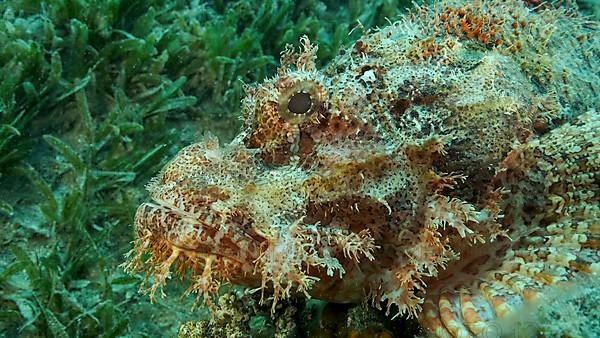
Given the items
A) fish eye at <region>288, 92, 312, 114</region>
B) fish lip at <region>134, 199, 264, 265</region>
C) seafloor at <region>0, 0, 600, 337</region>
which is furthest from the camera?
seafloor at <region>0, 0, 600, 337</region>

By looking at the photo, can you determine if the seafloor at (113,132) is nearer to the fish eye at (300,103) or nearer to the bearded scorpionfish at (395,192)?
the bearded scorpionfish at (395,192)

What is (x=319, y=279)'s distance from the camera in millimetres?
2756

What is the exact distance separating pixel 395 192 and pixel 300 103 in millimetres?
634

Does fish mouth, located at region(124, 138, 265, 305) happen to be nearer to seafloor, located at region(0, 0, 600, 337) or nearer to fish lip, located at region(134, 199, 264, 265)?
fish lip, located at region(134, 199, 264, 265)

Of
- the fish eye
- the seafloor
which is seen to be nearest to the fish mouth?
the fish eye

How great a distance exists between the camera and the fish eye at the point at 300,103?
2.94 metres

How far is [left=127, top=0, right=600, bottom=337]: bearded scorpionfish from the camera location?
2688 mm

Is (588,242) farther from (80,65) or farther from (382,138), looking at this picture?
(80,65)

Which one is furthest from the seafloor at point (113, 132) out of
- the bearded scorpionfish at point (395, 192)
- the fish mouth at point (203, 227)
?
the fish mouth at point (203, 227)

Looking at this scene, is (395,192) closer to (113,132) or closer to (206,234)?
(206,234)

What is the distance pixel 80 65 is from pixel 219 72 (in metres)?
1.30

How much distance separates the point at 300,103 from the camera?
294 cm

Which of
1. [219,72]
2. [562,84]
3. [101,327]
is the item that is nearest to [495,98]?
[562,84]

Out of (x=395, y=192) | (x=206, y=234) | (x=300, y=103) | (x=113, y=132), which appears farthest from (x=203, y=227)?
(x=113, y=132)
